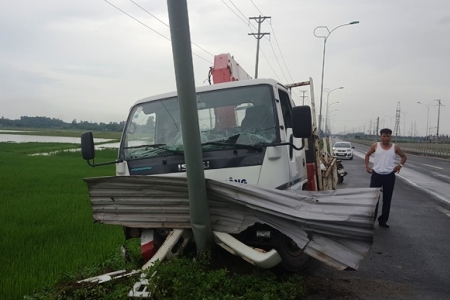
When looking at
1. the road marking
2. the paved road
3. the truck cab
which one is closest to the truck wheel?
the paved road

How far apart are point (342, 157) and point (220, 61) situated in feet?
87.8

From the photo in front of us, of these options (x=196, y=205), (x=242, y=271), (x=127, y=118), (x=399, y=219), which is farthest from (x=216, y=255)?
(x=399, y=219)

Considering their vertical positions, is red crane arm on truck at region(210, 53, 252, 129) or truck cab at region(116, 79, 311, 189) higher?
red crane arm on truck at region(210, 53, 252, 129)

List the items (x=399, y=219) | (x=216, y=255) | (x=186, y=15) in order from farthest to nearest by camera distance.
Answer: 1. (x=399, y=219)
2. (x=216, y=255)
3. (x=186, y=15)

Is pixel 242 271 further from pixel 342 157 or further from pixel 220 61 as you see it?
pixel 342 157

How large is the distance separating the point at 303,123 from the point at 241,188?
0.94 m

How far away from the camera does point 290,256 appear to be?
4266 millimetres

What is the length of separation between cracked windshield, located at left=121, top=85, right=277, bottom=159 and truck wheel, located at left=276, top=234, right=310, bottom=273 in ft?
3.30

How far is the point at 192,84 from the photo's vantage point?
3.97 metres

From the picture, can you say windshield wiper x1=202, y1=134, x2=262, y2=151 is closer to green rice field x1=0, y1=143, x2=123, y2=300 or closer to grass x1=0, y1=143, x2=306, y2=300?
grass x1=0, y1=143, x2=306, y2=300

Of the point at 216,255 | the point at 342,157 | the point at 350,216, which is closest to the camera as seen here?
the point at 350,216

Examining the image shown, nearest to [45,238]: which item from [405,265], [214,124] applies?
[214,124]

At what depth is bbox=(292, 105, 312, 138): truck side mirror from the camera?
4141 millimetres

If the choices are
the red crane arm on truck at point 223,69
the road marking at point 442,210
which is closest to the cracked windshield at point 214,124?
the red crane arm on truck at point 223,69
